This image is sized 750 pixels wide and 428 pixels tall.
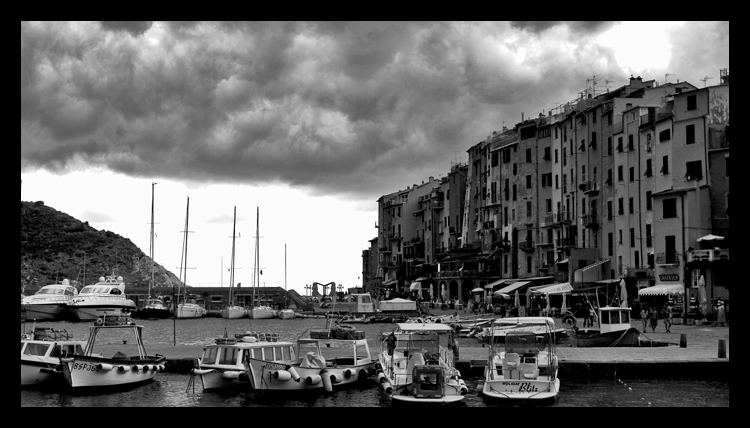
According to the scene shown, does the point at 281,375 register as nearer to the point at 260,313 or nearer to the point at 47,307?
the point at 47,307

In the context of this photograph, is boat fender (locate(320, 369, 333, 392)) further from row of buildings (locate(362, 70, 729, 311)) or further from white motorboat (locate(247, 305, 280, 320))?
white motorboat (locate(247, 305, 280, 320))

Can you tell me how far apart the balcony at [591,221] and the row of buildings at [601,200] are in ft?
0.46

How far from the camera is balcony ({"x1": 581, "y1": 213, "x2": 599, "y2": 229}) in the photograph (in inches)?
2936

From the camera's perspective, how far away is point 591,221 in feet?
247

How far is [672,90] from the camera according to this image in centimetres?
7275

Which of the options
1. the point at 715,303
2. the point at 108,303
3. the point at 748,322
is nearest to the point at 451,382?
the point at 748,322

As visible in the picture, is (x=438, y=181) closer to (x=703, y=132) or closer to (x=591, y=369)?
(x=703, y=132)

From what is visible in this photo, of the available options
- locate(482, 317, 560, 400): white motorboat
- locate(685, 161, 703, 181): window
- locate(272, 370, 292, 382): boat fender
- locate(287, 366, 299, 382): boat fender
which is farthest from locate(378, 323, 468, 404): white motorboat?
locate(685, 161, 703, 181): window

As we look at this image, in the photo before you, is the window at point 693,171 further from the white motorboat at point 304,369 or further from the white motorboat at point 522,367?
the white motorboat at point 304,369

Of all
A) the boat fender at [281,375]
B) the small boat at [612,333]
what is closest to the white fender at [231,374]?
the boat fender at [281,375]

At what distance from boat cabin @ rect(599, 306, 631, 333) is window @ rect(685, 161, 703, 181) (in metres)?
21.2

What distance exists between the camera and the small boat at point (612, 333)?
4131 centimetres

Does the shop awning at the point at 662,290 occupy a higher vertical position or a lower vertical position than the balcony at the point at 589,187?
lower
